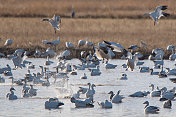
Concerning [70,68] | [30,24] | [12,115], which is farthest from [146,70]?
[30,24]

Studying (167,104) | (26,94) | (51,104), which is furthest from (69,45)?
(167,104)

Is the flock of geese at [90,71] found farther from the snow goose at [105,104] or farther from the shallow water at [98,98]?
the shallow water at [98,98]

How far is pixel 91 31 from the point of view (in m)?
23.8

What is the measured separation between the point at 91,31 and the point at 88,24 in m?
1.67

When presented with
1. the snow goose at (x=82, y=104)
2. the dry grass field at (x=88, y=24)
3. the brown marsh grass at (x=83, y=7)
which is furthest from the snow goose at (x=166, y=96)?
the brown marsh grass at (x=83, y=7)

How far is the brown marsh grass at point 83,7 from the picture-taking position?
1140 inches

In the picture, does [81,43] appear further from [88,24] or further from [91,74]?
[88,24]

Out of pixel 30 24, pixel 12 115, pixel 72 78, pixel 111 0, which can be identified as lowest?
pixel 12 115

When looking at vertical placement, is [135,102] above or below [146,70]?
below

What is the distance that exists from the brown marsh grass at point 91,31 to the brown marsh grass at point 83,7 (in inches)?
77.3

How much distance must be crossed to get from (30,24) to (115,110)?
625 inches

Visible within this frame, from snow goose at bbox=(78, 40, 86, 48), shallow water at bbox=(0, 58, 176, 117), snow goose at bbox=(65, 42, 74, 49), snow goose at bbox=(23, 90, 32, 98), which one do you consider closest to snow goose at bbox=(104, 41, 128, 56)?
shallow water at bbox=(0, 58, 176, 117)

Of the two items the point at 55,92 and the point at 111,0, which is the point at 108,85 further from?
the point at 111,0

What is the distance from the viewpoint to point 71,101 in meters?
10.2
